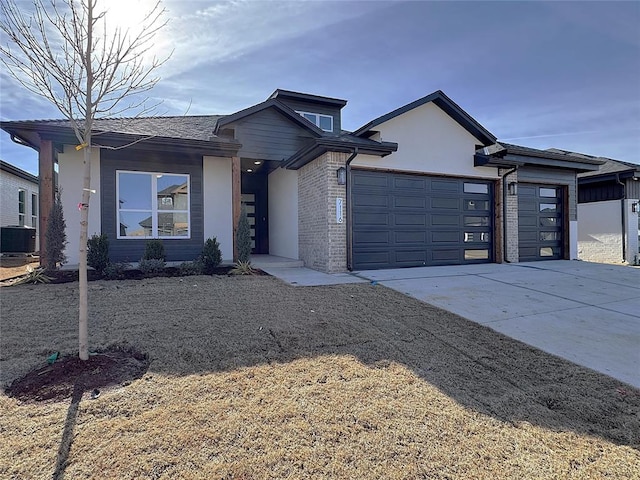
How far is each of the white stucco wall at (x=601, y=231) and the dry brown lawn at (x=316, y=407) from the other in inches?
544

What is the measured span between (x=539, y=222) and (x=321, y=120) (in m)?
9.31

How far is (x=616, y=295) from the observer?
6594 millimetres

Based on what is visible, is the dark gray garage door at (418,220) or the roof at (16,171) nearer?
the dark gray garage door at (418,220)

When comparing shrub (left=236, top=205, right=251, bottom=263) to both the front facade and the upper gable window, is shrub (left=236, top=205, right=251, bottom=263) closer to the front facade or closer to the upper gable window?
the upper gable window

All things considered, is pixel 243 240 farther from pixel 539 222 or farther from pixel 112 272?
pixel 539 222

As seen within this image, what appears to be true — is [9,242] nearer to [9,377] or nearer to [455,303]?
[9,377]

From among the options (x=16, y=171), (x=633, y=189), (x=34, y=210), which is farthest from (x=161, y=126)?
(x=633, y=189)

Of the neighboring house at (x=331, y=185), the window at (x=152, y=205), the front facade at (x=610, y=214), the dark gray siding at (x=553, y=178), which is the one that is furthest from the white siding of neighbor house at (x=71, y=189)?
the front facade at (x=610, y=214)

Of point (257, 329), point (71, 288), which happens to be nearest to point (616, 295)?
point (257, 329)

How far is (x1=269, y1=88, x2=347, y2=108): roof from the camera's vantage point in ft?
44.4

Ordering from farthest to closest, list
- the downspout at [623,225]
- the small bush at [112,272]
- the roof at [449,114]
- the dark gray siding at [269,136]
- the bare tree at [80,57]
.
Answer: the downspout at [623,225] → the dark gray siding at [269,136] → the roof at [449,114] → the small bush at [112,272] → the bare tree at [80,57]

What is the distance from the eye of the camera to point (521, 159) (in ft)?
36.4

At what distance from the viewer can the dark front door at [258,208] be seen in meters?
14.1

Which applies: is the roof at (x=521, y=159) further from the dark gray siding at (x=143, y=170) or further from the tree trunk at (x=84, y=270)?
the tree trunk at (x=84, y=270)
